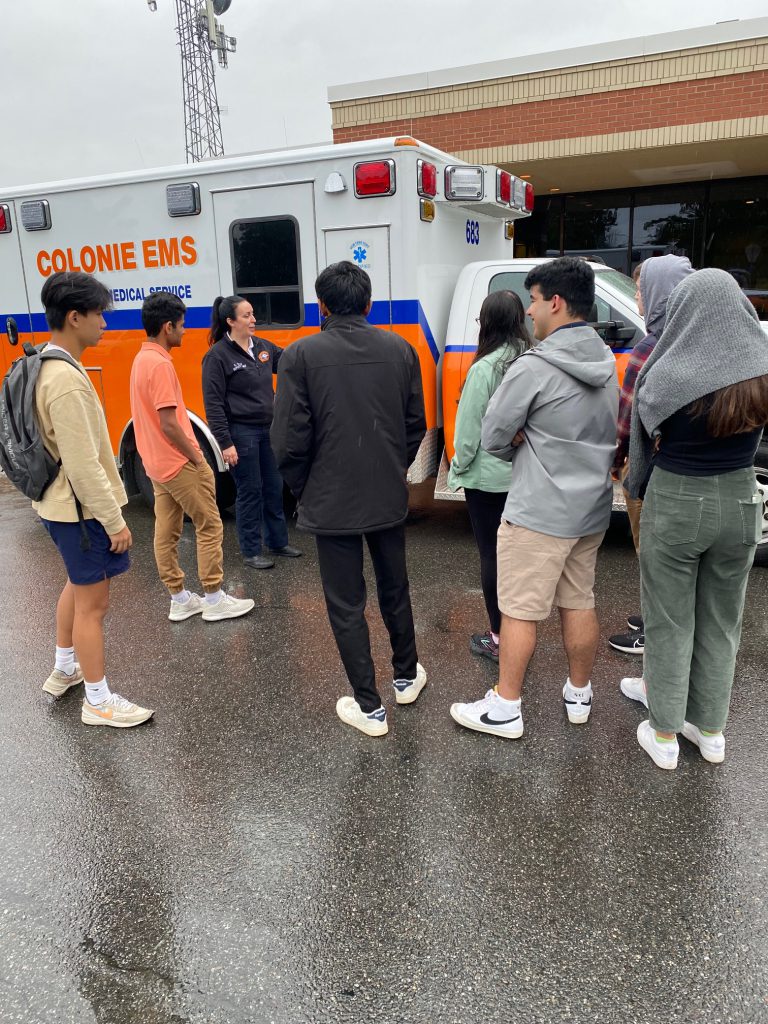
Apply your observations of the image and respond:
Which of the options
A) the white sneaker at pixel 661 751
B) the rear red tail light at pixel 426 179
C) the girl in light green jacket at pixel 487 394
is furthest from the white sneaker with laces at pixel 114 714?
the rear red tail light at pixel 426 179

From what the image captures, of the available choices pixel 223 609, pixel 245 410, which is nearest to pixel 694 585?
pixel 223 609

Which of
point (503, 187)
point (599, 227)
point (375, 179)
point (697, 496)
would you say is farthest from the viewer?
point (599, 227)

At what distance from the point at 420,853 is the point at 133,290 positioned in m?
5.06

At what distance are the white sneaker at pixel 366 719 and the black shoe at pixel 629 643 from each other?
1.43 m

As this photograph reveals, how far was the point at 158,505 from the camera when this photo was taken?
4.52 meters

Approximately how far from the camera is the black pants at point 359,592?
3.13m

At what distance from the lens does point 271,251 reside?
5.61 m

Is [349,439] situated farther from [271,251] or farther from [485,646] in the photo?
[271,251]

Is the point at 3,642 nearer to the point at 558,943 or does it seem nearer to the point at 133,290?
the point at 133,290

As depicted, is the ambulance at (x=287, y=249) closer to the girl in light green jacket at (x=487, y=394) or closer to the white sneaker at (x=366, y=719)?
the girl in light green jacket at (x=487, y=394)

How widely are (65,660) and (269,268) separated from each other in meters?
3.31

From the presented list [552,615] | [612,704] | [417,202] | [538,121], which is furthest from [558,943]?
[538,121]

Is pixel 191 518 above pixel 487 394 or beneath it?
beneath

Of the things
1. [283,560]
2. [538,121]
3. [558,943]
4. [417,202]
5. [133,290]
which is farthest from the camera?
[538,121]
